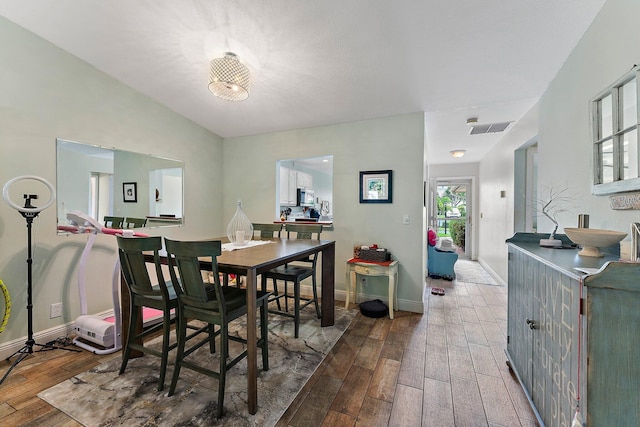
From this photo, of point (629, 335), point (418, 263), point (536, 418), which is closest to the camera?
point (629, 335)

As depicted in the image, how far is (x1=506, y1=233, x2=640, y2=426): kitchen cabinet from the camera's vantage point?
92 cm

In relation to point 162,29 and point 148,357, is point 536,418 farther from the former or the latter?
point 162,29

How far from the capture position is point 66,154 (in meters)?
2.59

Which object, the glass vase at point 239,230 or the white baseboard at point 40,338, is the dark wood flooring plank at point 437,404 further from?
the white baseboard at point 40,338

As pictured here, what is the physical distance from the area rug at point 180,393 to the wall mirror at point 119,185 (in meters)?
1.60

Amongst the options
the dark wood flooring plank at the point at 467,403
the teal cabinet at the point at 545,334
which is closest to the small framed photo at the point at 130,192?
the dark wood flooring plank at the point at 467,403

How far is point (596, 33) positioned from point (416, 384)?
263 centimetres

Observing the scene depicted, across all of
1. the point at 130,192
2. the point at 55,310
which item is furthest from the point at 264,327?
the point at 130,192

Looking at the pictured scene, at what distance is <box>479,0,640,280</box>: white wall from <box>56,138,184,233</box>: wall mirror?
426cm

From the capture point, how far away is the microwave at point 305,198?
21.3 feet

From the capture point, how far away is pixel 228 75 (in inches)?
88.4

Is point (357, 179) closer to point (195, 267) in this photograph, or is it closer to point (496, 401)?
point (195, 267)

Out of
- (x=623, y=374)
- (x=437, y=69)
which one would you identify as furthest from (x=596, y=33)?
(x=623, y=374)

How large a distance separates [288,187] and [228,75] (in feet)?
12.3
